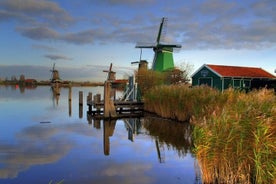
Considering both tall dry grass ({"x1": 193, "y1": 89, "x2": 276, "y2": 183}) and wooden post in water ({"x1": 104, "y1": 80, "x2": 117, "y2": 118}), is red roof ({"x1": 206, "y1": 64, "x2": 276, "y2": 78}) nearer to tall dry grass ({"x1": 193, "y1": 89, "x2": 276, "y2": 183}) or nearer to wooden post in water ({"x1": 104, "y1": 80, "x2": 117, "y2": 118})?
wooden post in water ({"x1": 104, "y1": 80, "x2": 117, "y2": 118})

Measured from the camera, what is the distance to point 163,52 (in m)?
45.8

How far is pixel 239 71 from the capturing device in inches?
1314

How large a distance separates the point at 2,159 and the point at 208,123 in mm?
6251

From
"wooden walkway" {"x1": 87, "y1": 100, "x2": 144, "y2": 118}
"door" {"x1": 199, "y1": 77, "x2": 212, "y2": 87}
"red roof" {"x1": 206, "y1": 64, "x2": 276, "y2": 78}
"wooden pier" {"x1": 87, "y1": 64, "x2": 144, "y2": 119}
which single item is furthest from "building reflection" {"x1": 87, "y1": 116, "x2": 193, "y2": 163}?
"red roof" {"x1": 206, "y1": 64, "x2": 276, "y2": 78}

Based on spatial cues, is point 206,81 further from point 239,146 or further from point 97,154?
point 239,146

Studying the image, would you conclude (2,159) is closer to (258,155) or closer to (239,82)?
(258,155)

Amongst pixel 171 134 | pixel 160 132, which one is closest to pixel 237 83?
pixel 160 132

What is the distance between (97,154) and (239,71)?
26473mm

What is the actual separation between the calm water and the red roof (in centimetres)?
1675

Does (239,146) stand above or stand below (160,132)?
above

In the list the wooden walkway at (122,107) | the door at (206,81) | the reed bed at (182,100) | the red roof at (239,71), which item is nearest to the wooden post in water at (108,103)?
the wooden walkway at (122,107)

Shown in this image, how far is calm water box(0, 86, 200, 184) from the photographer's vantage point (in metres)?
7.82

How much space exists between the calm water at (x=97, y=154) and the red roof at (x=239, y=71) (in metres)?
16.8

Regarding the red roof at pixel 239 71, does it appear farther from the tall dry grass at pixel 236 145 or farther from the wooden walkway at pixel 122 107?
the tall dry grass at pixel 236 145
